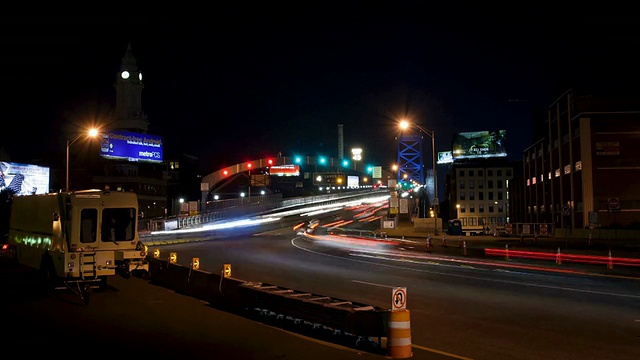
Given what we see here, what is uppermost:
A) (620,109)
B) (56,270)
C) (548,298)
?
(620,109)

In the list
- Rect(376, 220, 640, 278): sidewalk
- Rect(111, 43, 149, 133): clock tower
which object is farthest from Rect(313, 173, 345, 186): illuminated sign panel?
Rect(376, 220, 640, 278): sidewalk

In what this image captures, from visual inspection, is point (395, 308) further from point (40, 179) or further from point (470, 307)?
point (40, 179)

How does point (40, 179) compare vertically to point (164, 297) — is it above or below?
above

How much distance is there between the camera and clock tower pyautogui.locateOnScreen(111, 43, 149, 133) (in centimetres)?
10444

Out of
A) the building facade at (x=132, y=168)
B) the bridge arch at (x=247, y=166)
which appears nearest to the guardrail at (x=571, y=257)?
the building facade at (x=132, y=168)

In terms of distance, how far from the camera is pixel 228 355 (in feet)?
32.0

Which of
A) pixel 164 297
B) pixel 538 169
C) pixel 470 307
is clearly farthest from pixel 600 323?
pixel 538 169

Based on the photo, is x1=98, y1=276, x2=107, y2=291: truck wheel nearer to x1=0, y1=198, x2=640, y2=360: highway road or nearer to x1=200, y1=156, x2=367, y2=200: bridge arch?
x1=0, y1=198, x2=640, y2=360: highway road

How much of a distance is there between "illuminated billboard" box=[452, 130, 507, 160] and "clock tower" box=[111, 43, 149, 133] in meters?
69.5

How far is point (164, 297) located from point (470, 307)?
878cm

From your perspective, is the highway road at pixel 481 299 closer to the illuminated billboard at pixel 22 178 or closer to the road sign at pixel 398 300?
the road sign at pixel 398 300

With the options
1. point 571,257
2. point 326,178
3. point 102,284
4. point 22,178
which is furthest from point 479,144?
point 102,284

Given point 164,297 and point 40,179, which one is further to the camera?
point 40,179

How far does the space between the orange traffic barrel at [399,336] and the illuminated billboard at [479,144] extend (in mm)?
124672
